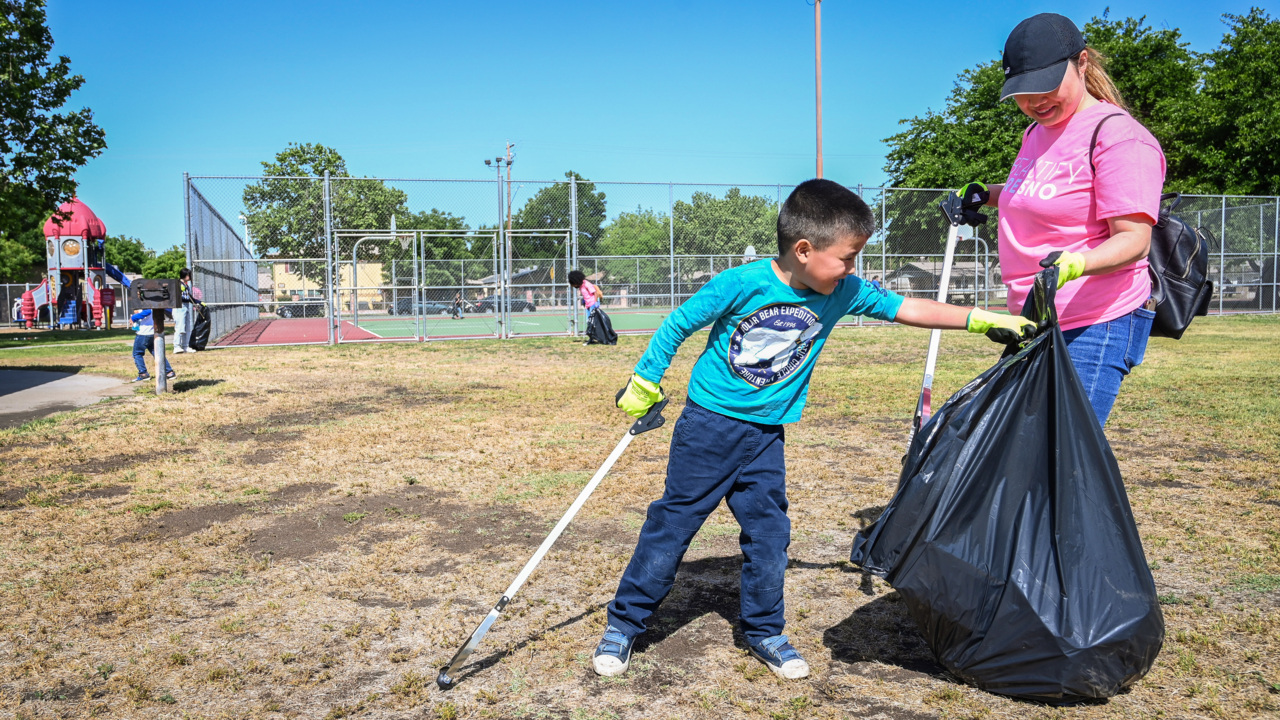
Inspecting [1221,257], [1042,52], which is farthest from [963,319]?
[1221,257]

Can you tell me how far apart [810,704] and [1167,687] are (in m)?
1.06

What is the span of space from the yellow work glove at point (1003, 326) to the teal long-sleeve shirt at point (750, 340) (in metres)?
0.45

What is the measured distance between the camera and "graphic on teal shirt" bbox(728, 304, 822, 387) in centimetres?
261

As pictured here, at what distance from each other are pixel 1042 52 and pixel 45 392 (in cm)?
1076

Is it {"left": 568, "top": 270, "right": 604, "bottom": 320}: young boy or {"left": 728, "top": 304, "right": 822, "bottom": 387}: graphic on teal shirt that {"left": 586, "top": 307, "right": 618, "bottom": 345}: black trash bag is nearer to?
{"left": 568, "top": 270, "right": 604, "bottom": 320}: young boy

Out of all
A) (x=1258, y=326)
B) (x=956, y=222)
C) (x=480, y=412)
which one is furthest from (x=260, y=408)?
(x=1258, y=326)

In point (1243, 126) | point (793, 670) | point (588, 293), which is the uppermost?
point (1243, 126)

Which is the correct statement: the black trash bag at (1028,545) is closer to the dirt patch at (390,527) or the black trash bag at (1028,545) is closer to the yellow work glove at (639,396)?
the yellow work glove at (639,396)

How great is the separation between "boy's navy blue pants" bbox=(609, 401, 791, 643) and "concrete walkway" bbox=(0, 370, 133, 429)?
718 cm

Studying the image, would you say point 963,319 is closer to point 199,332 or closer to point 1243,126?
point 199,332

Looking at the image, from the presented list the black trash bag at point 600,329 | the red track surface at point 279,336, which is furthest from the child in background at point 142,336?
the black trash bag at point 600,329

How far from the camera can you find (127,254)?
76875 mm

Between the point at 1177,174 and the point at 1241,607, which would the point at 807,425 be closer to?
the point at 1241,607

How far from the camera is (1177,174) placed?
31.6m
